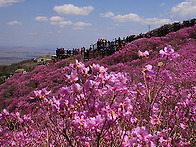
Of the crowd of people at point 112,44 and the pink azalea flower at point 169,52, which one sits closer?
the pink azalea flower at point 169,52

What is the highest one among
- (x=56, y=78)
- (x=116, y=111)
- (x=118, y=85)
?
(x=118, y=85)

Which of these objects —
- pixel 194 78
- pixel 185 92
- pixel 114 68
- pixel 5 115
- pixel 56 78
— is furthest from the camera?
pixel 56 78

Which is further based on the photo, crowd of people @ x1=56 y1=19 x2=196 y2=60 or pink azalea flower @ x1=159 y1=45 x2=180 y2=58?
crowd of people @ x1=56 y1=19 x2=196 y2=60

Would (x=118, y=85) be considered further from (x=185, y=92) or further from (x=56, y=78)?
(x=56, y=78)

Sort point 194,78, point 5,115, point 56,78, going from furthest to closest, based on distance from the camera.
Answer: point 56,78 → point 194,78 → point 5,115

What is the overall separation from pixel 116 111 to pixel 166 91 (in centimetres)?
490

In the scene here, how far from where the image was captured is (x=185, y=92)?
6.16 m

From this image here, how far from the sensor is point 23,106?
12750 mm

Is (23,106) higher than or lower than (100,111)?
lower

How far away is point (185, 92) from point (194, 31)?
15.4 metres

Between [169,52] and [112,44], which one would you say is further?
[112,44]

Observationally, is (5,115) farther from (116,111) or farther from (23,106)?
(23,106)

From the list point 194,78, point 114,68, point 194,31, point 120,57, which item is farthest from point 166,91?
point 194,31

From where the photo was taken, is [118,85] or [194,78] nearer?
[118,85]
